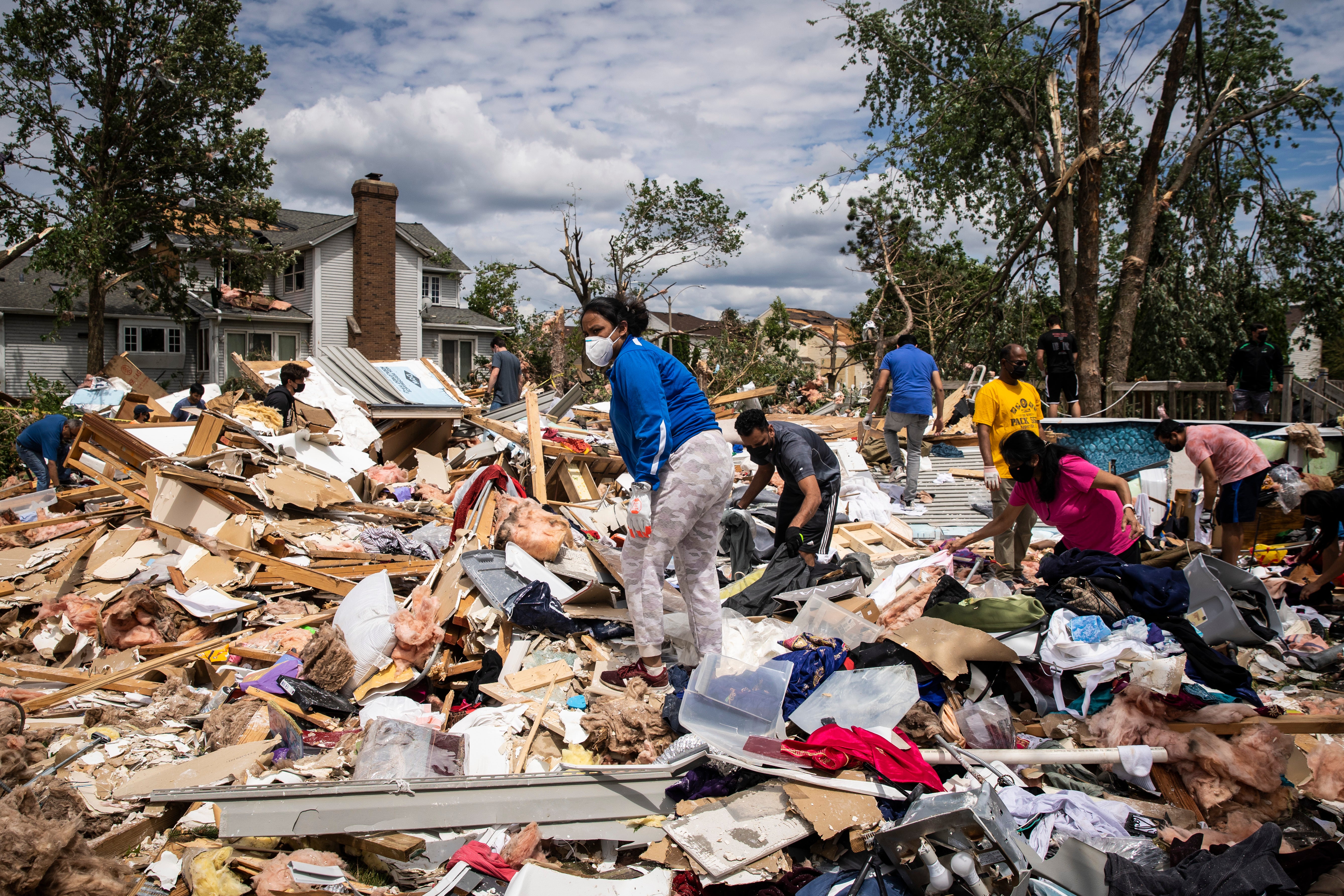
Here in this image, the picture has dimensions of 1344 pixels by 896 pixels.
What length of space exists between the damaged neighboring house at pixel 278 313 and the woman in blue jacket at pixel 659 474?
22.7m

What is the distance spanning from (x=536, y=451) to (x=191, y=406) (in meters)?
6.55

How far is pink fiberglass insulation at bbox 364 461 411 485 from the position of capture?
26.6 ft

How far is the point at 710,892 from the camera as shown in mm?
2619

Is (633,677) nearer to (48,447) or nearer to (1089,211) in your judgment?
(48,447)

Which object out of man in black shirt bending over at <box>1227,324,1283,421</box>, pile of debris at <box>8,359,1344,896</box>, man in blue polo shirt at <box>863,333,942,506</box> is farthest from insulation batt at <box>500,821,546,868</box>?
man in black shirt bending over at <box>1227,324,1283,421</box>

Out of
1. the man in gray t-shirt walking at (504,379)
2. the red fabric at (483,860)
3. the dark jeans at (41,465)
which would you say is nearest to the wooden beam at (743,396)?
the man in gray t-shirt walking at (504,379)

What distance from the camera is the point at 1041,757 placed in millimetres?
3107

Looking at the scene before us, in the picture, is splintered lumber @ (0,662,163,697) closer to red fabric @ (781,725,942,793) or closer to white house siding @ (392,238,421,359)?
red fabric @ (781,725,942,793)

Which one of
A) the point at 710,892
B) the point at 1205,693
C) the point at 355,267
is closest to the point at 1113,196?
the point at 1205,693

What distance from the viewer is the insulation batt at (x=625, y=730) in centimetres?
329

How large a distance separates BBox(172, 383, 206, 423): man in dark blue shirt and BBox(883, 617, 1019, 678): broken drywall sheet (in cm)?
959

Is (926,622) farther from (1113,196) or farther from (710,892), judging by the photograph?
(1113,196)

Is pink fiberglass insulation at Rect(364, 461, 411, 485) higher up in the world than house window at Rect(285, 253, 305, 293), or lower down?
lower down

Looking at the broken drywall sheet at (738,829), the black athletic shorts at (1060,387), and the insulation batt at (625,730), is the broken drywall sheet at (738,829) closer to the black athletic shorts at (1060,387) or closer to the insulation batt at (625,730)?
the insulation batt at (625,730)
